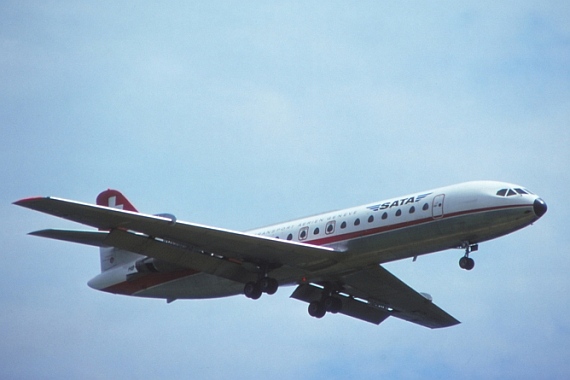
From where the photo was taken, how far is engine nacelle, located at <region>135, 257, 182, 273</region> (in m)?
35.9

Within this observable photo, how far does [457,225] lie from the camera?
30.9 meters

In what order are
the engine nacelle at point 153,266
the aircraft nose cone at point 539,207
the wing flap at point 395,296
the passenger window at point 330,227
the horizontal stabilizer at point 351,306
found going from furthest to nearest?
the horizontal stabilizer at point 351,306 < the wing flap at point 395,296 < the engine nacelle at point 153,266 < the passenger window at point 330,227 < the aircraft nose cone at point 539,207

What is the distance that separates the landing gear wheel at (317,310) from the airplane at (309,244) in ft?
0.14

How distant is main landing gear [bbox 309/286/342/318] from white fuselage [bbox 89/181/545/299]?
3164 mm

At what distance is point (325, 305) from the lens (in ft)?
124

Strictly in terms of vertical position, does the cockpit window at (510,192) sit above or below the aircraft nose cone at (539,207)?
above

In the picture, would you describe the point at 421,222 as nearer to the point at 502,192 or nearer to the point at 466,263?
the point at 466,263

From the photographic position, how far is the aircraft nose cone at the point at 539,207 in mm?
30281

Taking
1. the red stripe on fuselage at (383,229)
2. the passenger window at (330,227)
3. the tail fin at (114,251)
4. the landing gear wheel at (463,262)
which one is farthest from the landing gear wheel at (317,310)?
the landing gear wheel at (463,262)

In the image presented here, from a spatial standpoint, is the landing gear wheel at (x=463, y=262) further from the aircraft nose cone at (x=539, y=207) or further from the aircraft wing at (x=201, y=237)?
the aircraft wing at (x=201, y=237)

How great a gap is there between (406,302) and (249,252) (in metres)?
9.38

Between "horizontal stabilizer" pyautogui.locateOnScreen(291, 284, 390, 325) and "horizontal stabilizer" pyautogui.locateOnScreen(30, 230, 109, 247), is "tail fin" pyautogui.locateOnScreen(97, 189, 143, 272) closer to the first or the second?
"horizontal stabilizer" pyautogui.locateOnScreen(30, 230, 109, 247)

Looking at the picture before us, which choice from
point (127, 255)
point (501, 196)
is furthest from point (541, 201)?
point (127, 255)

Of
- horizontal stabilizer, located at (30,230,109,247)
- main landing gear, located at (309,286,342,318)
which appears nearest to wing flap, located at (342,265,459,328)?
main landing gear, located at (309,286,342,318)
